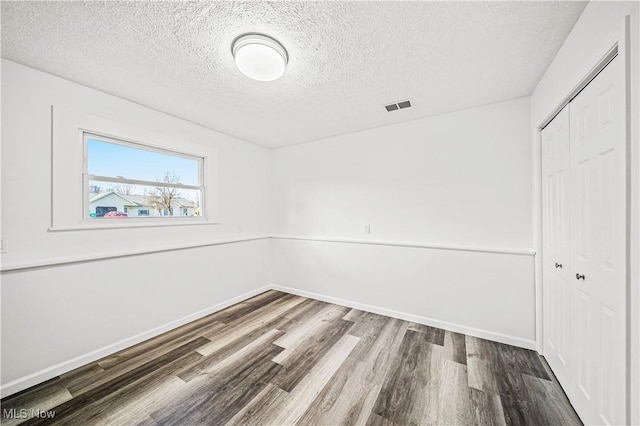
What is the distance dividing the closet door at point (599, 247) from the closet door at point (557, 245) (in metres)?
0.11

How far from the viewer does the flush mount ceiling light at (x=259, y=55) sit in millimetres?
1566

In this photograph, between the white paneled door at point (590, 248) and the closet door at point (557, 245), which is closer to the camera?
the white paneled door at point (590, 248)

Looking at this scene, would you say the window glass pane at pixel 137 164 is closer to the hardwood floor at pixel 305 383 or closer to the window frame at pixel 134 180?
the window frame at pixel 134 180

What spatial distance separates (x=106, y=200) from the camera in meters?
2.40

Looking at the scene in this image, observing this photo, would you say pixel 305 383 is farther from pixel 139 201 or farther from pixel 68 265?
pixel 139 201

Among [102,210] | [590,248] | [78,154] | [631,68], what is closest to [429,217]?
[590,248]

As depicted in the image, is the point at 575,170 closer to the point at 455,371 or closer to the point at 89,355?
the point at 455,371

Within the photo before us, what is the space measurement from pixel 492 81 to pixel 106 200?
12.9ft

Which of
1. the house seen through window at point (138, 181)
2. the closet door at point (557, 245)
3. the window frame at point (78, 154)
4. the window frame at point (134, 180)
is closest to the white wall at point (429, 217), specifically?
the closet door at point (557, 245)

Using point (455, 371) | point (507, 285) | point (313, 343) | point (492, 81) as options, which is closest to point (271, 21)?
point (492, 81)

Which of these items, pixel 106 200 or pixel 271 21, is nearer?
pixel 271 21

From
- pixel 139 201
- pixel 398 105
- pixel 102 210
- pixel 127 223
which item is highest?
pixel 398 105

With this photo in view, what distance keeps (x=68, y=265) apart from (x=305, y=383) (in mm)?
2304

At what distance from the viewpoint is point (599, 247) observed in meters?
1.31
